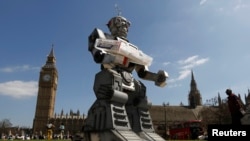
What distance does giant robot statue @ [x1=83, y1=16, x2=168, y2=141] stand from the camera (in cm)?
664

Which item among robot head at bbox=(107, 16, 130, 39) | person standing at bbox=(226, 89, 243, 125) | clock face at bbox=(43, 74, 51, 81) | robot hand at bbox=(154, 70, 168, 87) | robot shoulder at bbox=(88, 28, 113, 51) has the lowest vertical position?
person standing at bbox=(226, 89, 243, 125)

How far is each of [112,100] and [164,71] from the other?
267cm

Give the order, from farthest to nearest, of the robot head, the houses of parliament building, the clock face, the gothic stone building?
the clock face, the gothic stone building, the houses of parliament building, the robot head

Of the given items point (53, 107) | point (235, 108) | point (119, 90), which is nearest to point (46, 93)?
point (53, 107)

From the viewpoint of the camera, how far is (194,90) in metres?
108

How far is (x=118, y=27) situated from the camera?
8.49 metres

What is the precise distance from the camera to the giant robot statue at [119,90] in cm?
664

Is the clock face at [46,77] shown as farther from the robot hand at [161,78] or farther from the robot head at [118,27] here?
the robot hand at [161,78]

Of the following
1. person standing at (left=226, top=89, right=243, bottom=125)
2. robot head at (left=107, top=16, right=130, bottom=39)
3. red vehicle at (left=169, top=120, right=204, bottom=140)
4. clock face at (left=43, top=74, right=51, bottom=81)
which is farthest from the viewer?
clock face at (left=43, top=74, right=51, bottom=81)

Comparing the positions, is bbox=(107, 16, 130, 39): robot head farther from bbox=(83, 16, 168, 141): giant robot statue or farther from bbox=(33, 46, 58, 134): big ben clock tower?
bbox=(33, 46, 58, 134): big ben clock tower

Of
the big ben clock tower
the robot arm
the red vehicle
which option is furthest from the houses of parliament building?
the robot arm

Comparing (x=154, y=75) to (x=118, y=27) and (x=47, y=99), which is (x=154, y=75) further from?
(x=47, y=99)

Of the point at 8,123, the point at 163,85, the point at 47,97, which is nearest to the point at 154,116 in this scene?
the point at 47,97

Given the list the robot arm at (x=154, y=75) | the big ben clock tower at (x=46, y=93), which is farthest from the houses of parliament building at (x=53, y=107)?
the robot arm at (x=154, y=75)
